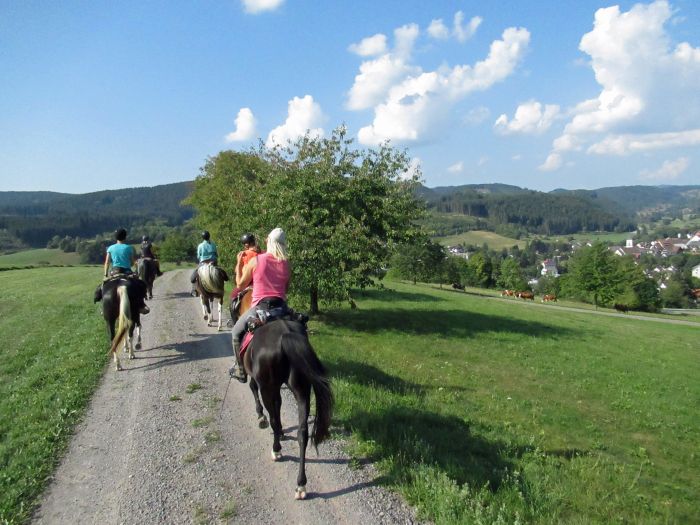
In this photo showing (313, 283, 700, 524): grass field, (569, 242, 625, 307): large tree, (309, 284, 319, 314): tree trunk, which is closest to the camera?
(313, 283, 700, 524): grass field

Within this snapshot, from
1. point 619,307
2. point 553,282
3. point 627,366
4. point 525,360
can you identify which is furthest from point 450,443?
point 553,282

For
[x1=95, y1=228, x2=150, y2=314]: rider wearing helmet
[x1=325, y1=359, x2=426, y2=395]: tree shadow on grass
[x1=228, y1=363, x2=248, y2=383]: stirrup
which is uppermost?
[x1=95, y1=228, x2=150, y2=314]: rider wearing helmet

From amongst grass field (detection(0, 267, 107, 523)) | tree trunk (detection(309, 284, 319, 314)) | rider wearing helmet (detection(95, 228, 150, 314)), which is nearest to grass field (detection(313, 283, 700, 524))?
tree trunk (detection(309, 284, 319, 314))

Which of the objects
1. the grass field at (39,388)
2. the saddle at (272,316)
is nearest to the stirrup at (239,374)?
the saddle at (272,316)

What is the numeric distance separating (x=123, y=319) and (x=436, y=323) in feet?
59.5

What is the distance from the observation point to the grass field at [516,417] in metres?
5.98

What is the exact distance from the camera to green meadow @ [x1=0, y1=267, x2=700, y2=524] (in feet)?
19.7

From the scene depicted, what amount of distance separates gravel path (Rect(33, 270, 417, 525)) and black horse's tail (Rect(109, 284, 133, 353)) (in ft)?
4.07

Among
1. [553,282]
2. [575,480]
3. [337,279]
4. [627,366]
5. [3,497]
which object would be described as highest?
[337,279]

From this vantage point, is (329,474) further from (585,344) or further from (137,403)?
(585,344)

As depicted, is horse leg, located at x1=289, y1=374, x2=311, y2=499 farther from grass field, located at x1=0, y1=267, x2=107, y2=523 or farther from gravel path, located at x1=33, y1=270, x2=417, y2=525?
grass field, located at x1=0, y1=267, x2=107, y2=523

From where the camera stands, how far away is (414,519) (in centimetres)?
529

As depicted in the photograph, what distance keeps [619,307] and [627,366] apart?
5132 cm

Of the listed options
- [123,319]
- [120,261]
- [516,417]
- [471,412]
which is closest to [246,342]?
[123,319]
